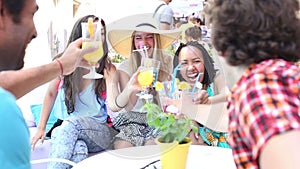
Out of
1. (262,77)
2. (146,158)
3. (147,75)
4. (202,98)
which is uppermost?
(262,77)

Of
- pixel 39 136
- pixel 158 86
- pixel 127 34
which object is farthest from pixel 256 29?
pixel 39 136

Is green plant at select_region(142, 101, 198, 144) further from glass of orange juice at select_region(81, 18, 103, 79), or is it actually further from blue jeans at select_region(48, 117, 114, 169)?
blue jeans at select_region(48, 117, 114, 169)

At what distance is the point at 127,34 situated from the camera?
61.7 inches

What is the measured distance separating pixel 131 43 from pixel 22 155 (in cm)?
101

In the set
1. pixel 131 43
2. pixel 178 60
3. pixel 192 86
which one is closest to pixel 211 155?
pixel 192 86

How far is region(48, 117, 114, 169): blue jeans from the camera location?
187 cm

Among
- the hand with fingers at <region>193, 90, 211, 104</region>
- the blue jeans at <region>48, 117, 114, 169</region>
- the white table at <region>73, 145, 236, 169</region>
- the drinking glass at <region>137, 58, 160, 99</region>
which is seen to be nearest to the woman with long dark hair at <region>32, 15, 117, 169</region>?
the blue jeans at <region>48, 117, 114, 169</region>

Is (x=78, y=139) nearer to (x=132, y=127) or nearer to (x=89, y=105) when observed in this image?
(x=89, y=105)

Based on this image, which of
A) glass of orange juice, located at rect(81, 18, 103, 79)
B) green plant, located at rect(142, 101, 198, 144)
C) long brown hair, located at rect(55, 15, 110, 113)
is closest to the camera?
green plant, located at rect(142, 101, 198, 144)

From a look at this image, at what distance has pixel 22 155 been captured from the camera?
629 millimetres

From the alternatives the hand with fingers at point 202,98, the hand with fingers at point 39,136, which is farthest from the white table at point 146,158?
the hand with fingers at point 39,136

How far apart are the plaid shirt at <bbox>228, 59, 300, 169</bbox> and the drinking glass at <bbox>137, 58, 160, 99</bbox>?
74cm

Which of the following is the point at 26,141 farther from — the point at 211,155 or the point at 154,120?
the point at 211,155

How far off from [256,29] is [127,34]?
930 millimetres
